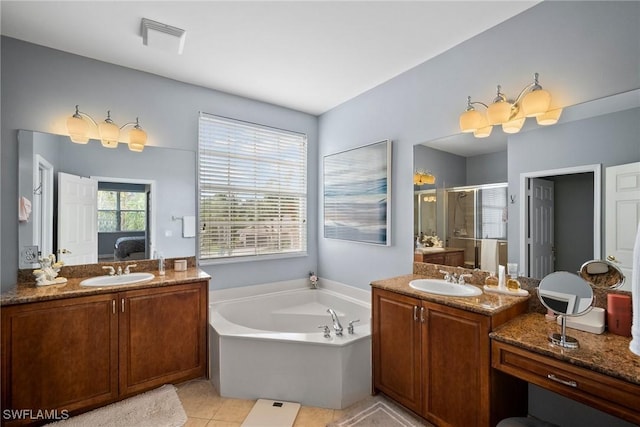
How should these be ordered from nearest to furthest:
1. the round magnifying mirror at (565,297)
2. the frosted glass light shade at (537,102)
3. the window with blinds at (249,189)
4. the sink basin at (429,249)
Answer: the round magnifying mirror at (565,297)
the frosted glass light shade at (537,102)
the sink basin at (429,249)
the window with blinds at (249,189)

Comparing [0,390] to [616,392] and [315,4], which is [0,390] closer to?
[315,4]

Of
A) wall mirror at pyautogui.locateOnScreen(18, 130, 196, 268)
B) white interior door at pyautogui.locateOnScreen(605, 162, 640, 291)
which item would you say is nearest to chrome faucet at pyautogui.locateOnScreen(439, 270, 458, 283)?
white interior door at pyautogui.locateOnScreen(605, 162, 640, 291)

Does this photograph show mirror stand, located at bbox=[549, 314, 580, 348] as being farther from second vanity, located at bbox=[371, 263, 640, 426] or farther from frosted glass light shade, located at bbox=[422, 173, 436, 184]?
frosted glass light shade, located at bbox=[422, 173, 436, 184]

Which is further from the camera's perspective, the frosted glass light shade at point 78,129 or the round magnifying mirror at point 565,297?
the frosted glass light shade at point 78,129

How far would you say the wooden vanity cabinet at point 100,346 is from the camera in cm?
183

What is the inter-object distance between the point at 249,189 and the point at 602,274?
2977 mm

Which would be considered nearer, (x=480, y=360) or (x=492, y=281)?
(x=480, y=360)

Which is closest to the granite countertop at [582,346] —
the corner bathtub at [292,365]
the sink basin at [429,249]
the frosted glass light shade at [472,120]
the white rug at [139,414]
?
the sink basin at [429,249]

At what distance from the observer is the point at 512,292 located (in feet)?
6.14

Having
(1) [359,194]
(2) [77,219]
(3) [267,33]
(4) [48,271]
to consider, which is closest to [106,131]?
(2) [77,219]

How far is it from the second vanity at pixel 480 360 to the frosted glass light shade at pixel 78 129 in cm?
263

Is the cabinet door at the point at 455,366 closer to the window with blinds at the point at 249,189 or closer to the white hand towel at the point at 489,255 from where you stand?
the white hand towel at the point at 489,255

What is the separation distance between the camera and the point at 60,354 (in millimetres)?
1934

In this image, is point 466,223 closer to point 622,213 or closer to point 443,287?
point 443,287
